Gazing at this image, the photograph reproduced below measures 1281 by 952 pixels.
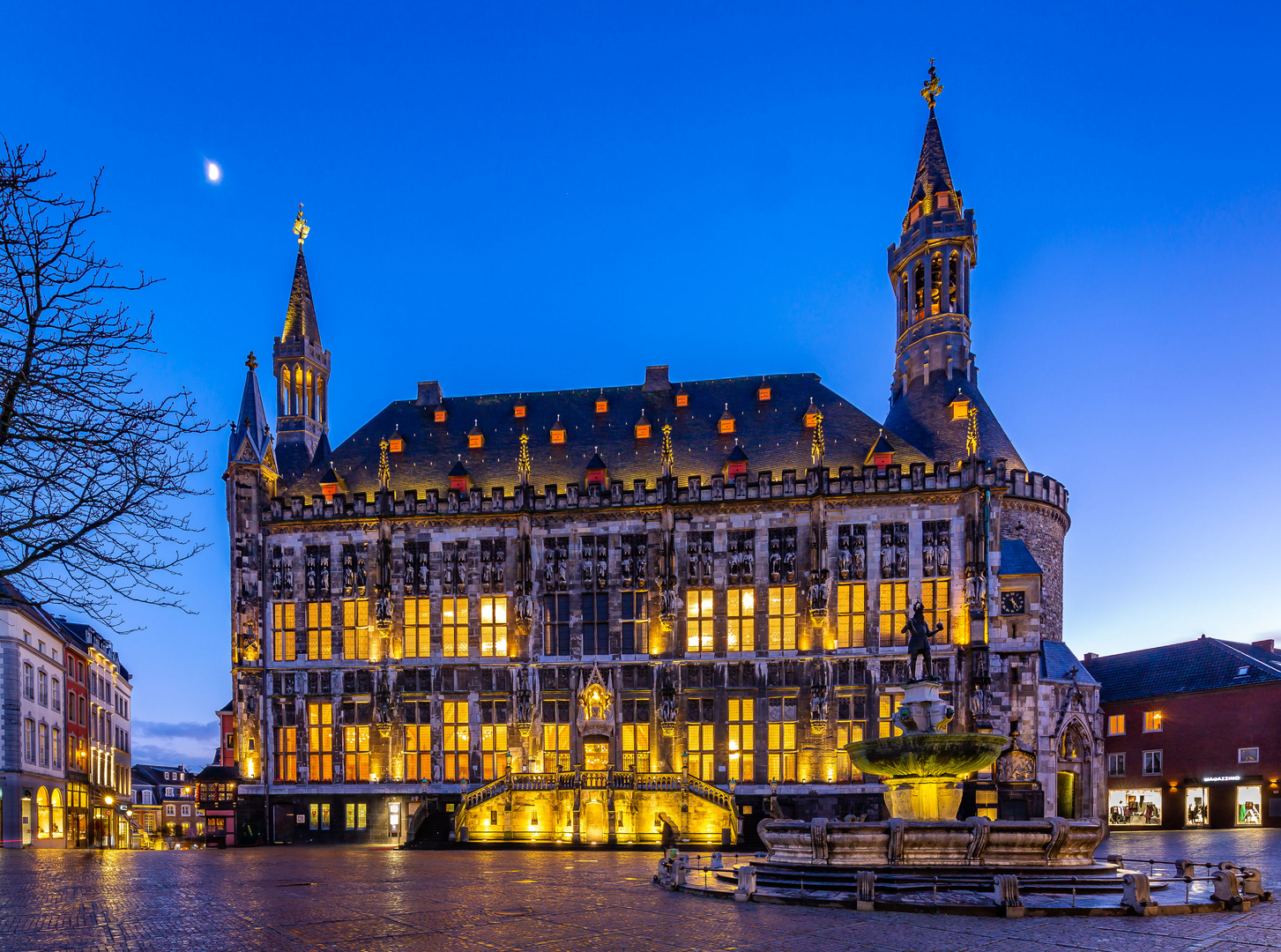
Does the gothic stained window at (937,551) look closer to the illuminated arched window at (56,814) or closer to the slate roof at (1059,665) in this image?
the slate roof at (1059,665)

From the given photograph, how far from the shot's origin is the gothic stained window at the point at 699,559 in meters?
46.6

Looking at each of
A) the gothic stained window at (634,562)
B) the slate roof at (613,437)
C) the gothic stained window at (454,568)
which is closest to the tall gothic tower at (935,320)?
the slate roof at (613,437)

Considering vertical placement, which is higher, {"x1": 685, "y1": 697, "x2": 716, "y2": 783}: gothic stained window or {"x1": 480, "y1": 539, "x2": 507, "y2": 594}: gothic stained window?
{"x1": 480, "y1": 539, "x2": 507, "y2": 594}: gothic stained window

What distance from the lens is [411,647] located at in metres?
47.6

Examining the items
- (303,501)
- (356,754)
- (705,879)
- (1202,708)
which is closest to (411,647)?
(356,754)

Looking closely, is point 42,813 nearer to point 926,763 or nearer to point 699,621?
point 699,621

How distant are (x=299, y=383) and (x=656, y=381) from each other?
20.7 metres

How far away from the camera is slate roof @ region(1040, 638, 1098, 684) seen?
170ft

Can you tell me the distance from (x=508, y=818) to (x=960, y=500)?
24.5 m

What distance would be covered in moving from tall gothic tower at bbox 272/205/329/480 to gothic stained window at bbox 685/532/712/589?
23030 millimetres

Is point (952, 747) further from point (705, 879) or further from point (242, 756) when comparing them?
point (242, 756)

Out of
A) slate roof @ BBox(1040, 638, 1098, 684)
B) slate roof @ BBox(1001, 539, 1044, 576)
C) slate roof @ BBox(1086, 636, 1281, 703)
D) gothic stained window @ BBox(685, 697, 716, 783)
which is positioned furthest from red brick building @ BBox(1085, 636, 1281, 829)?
gothic stained window @ BBox(685, 697, 716, 783)

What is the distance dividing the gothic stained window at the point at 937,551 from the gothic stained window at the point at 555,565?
54.6 ft

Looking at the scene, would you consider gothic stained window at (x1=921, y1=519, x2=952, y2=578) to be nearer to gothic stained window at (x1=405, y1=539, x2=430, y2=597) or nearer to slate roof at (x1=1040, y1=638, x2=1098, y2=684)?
slate roof at (x1=1040, y1=638, x2=1098, y2=684)
